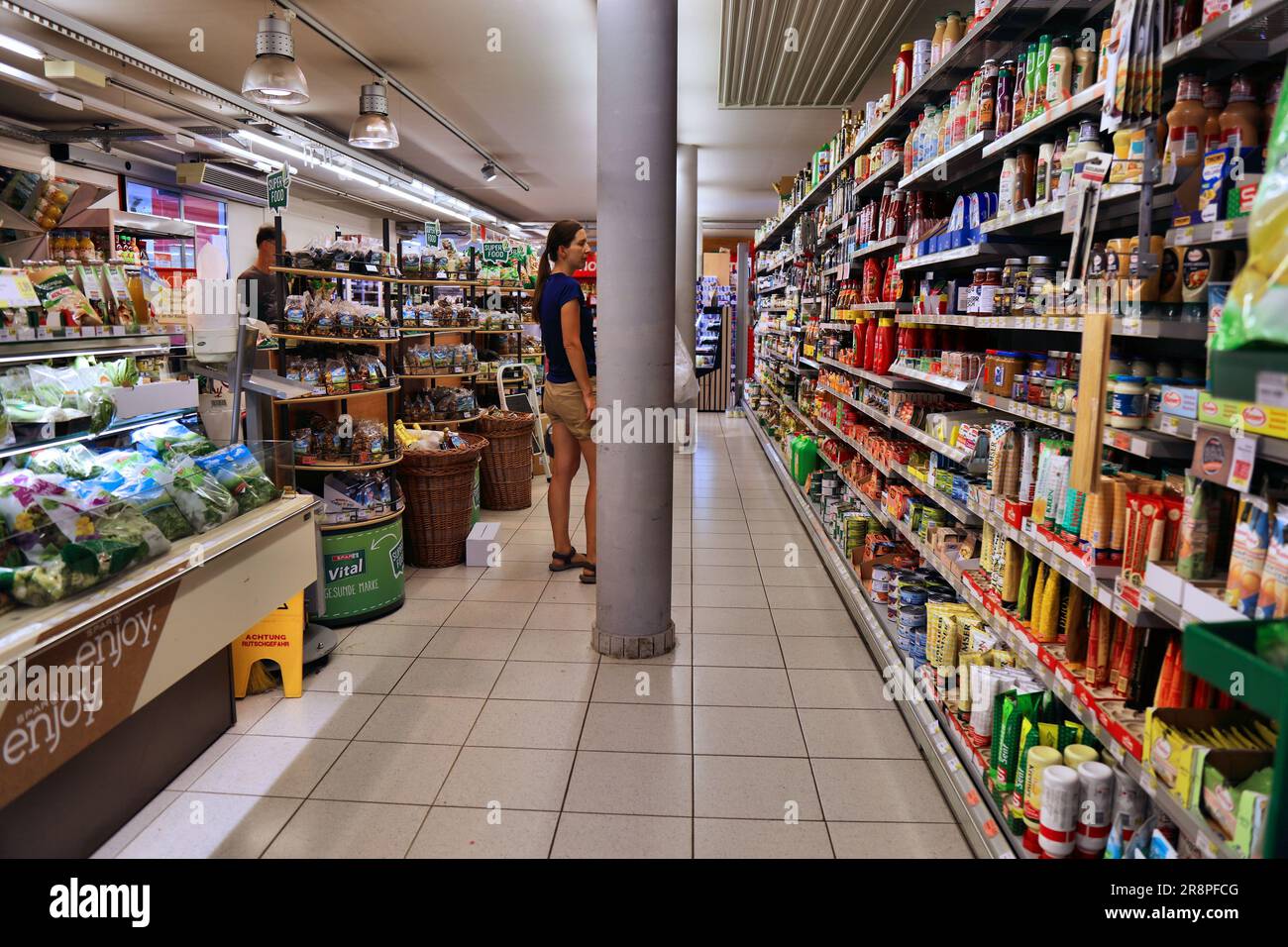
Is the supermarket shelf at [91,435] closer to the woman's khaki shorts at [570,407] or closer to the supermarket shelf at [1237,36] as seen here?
the woman's khaki shorts at [570,407]

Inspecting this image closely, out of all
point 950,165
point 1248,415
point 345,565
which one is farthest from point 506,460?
point 1248,415

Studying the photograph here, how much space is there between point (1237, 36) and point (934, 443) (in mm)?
1898

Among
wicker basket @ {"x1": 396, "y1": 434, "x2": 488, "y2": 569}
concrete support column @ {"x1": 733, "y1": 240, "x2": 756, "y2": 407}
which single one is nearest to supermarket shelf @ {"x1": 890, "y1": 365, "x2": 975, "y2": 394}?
wicker basket @ {"x1": 396, "y1": 434, "x2": 488, "y2": 569}

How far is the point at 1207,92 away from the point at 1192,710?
134 cm

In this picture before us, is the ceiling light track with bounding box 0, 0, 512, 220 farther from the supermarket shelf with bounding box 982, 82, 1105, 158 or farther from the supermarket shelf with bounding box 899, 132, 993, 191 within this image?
the supermarket shelf with bounding box 982, 82, 1105, 158

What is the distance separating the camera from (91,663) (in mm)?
2336

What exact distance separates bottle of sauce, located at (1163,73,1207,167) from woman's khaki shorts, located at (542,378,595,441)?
11.2 ft

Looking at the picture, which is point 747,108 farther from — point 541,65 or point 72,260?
point 72,260

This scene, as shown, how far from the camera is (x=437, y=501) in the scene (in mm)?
5273

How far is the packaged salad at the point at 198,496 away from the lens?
297cm

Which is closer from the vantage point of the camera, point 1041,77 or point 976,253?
point 1041,77

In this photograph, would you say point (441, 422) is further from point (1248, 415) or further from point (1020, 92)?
point (1248, 415)

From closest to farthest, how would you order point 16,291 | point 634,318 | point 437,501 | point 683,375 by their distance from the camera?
point 16,291 → point 634,318 → point 437,501 → point 683,375

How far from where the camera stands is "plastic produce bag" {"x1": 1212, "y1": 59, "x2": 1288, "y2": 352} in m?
1.06
